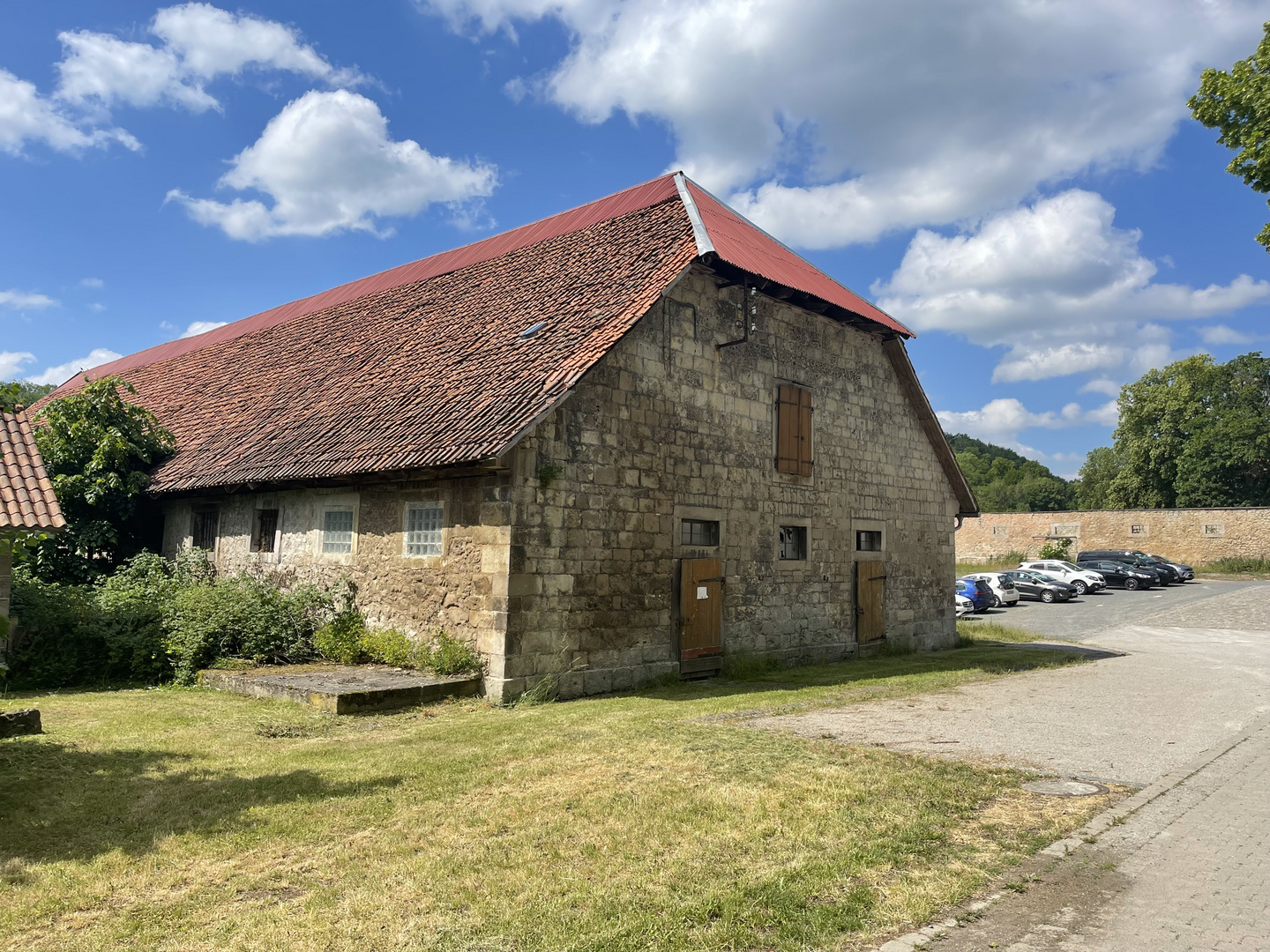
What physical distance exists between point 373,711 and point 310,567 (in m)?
4.58

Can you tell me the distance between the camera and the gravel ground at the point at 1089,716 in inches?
306

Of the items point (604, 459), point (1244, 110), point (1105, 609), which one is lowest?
point (1105, 609)

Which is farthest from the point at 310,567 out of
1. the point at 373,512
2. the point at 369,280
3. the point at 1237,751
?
the point at 1237,751

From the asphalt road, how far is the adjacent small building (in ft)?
71.0

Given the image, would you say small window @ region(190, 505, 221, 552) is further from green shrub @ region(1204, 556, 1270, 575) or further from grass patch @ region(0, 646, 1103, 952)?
green shrub @ region(1204, 556, 1270, 575)

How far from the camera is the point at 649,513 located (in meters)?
12.0

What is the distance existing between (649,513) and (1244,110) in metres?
10.2

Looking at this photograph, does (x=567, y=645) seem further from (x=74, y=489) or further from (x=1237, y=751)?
(x=74, y=489)

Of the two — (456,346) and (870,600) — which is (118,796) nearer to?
(456,346)

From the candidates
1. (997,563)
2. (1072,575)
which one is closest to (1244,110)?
(1072,575)

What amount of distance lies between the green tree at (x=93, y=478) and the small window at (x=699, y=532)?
10.7m

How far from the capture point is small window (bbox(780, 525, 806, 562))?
1460 centimetres

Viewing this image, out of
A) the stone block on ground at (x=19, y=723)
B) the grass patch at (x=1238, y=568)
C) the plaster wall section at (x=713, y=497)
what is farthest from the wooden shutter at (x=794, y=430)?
the grass patch at (x=1238, y=568)

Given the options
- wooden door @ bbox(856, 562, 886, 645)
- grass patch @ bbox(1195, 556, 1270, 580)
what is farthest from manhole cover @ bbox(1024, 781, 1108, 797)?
grass patch @ bbox(1195, 556, 1270, 580)
